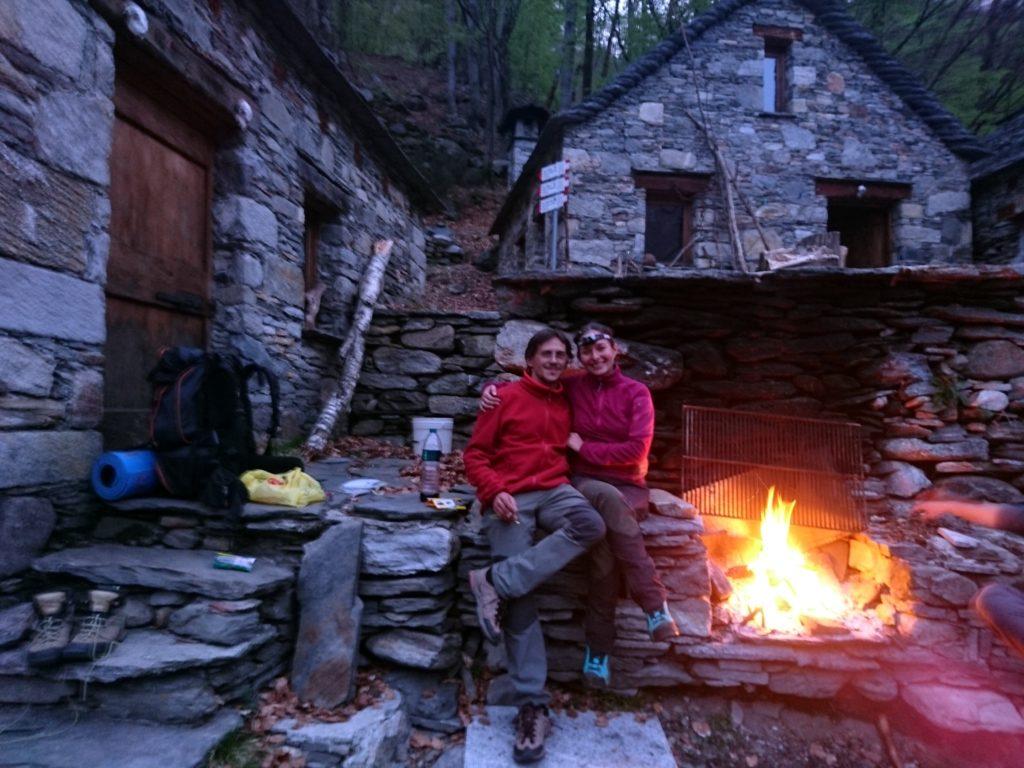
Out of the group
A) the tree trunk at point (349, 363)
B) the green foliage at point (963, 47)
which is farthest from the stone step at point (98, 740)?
the green foliage at point (963, 47)

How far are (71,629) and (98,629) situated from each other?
0.40ft

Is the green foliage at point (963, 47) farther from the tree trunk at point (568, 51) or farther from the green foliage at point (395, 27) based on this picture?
the green foliage at point (395, 27)

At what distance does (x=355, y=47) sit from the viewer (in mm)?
14773

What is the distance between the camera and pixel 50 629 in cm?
265

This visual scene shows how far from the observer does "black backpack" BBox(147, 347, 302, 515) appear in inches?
129

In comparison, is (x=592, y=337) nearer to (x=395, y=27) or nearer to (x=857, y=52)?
(x=857, y=52)

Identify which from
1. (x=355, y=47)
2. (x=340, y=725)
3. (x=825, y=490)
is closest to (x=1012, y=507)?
(x=825, y=490)

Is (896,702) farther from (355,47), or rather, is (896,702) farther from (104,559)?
(355,47)

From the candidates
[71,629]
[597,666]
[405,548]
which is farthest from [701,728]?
[71,629]

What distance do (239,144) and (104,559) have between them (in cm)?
351

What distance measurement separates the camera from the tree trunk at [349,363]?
214 inches

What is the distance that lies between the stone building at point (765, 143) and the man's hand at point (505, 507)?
664 cm

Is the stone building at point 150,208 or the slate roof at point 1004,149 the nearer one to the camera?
the stone building at point 150,208

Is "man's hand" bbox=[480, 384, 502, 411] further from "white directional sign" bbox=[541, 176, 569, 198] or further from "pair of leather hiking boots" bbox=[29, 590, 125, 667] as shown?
"white directional sign" bbox=[541, 176, 569, 198]
